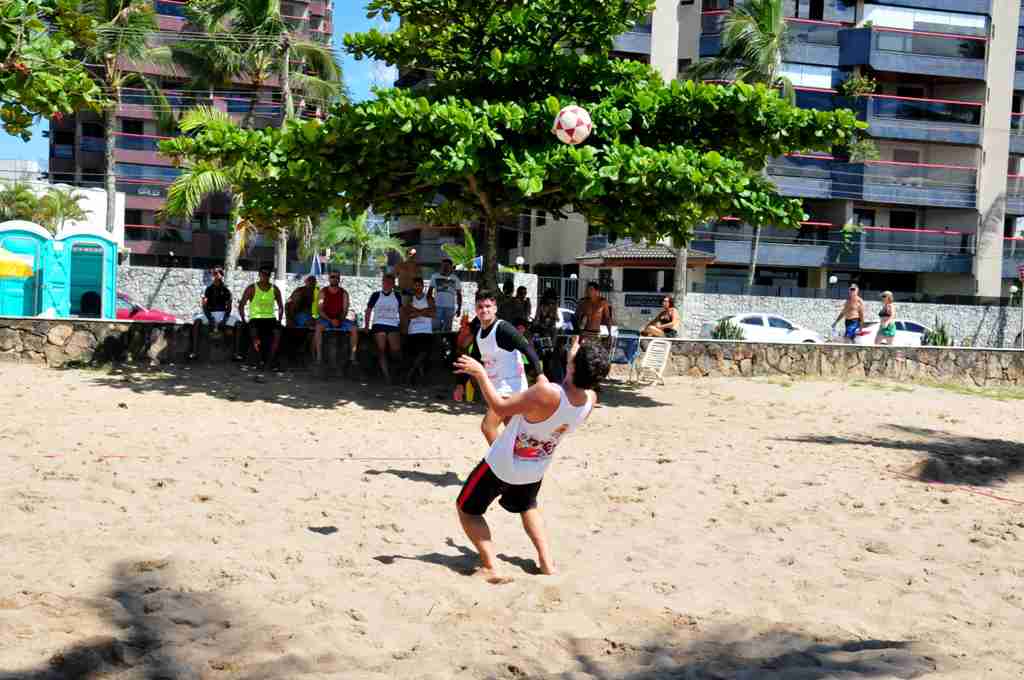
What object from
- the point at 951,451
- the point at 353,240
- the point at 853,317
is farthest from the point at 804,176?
the point at 951,451

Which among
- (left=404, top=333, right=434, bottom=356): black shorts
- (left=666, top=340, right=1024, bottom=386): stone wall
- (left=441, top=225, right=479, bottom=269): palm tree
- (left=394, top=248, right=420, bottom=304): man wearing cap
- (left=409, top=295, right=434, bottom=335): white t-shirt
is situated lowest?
(left=666, top=340, right=1024, bottom=386): stone wall

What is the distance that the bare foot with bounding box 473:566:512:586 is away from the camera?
5.24 meters

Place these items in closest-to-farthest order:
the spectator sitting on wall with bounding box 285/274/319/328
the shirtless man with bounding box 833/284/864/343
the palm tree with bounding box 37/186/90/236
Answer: the spectator sitting on wall with bounding box 285/274/319/328 < the shirtless man with bounding box 833/284/864/343 < the palm tree with bounding box 37/186/90/236

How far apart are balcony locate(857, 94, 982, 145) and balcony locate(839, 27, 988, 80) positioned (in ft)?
3.71

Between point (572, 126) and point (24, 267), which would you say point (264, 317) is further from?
point (24, 267)

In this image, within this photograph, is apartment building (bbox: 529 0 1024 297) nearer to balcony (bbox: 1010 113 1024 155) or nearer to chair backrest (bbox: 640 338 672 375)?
balcony (bbox: 1010 113 1024 155)

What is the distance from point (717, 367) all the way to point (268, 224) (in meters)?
7.81

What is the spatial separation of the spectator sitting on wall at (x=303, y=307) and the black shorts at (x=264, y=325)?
0.32 meters

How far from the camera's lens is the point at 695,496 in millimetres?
7586

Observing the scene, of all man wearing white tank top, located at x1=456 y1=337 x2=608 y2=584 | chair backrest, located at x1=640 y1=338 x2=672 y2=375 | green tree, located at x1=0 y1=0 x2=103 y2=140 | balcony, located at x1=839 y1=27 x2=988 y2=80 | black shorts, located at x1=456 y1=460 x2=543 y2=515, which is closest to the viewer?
man wearing white tank top, located at x1=456 y1=337 x2=608 y2=584

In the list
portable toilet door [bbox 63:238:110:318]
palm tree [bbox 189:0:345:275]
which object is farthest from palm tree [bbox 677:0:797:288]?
portable toilet door [bbox 63:238:110:318]

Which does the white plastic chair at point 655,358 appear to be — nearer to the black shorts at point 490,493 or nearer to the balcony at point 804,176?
the black shorts at point 490,493

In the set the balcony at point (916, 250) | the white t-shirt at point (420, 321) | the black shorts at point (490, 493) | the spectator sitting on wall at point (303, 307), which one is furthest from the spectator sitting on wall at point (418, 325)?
the balcony at point (916, 250)

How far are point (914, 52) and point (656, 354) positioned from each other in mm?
28599
